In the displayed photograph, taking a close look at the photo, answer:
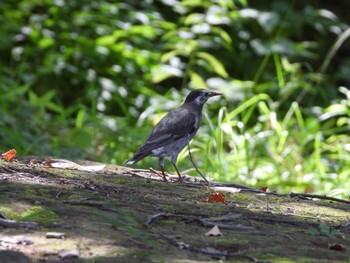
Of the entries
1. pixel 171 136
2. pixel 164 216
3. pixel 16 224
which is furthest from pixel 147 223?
pixel 171 136

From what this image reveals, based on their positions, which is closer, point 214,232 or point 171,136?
point 214,232

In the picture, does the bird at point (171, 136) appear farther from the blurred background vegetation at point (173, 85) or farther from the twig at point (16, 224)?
the twig at point (16, 224)

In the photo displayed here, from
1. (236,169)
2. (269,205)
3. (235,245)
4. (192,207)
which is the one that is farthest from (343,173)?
(235,245)

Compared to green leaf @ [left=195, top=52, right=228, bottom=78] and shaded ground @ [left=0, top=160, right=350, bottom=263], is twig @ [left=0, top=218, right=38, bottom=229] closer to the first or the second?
shaded ground @ [left=0, top=160, right=350, bottom=263]

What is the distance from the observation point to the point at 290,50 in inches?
411

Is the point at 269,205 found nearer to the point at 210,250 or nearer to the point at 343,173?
the point at 210,250

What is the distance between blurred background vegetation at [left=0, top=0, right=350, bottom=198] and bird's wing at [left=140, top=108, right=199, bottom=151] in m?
0.61

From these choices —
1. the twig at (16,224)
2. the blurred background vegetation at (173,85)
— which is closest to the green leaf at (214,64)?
the blurred background vegetation at (173,85)

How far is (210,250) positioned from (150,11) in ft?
25.2

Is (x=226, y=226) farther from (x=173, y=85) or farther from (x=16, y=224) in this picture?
(x=173, y=85)

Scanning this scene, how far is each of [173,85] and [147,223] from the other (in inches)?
310

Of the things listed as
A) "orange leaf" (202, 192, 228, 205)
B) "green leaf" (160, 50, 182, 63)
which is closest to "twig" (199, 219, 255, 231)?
"orange leaf" (202, 192, 228, 205)

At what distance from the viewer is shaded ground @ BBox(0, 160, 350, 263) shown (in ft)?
10.5

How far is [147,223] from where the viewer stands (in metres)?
3.60
